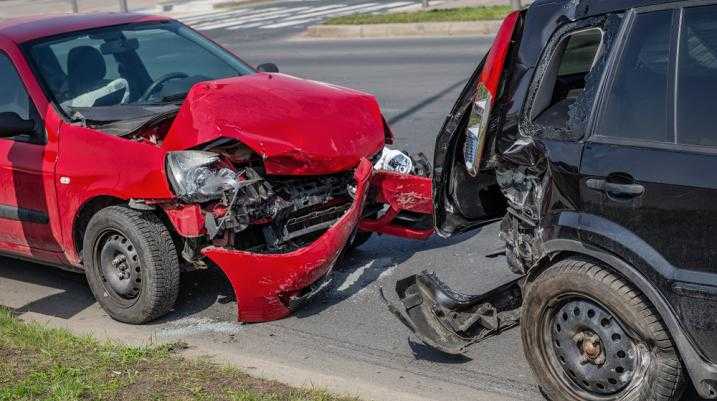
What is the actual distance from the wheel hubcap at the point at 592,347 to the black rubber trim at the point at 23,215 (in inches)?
133

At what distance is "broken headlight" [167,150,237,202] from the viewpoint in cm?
577

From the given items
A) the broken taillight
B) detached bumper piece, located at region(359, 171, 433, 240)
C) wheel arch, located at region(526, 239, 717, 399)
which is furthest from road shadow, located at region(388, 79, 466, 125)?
wheel arch, located at region(526, 239, 717, 399)

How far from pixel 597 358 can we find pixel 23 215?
3.79 metres

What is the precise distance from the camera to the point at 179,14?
30094mm

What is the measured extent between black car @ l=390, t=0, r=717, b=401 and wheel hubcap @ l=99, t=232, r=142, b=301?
5.43 ft

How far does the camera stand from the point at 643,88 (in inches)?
165

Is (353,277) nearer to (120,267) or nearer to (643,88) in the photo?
(120,267)

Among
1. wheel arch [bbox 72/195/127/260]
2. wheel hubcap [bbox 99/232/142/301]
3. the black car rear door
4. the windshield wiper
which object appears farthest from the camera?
the windshield wiper

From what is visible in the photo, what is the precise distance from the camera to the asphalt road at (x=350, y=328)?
5047 millimetres

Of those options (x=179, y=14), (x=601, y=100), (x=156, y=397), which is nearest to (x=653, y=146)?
(x=601, y=100)

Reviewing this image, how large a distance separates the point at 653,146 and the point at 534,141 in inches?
24.3

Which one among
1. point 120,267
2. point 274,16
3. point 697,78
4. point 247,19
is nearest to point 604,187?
point 697,78

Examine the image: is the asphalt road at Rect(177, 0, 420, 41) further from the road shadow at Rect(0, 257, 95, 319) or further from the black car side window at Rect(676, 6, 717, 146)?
the black car side window at Rect(676, 6, 717, 146)

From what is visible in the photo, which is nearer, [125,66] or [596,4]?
[596,4]
